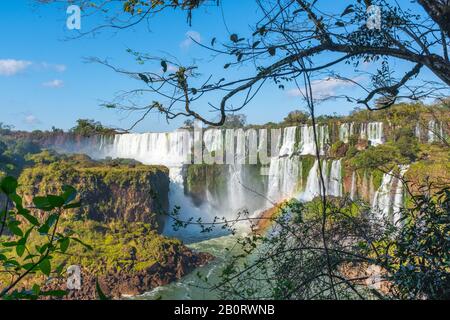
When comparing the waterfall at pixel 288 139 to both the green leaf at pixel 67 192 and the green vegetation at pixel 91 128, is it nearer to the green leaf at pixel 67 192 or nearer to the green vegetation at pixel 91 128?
the green vegetation at pixel 91 128

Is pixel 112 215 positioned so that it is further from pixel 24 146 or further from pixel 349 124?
pixel 24 146

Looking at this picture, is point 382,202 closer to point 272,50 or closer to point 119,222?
point 272,50

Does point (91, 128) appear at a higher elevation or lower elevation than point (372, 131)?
lower

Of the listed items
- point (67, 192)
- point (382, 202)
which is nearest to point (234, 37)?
point (67, 192)

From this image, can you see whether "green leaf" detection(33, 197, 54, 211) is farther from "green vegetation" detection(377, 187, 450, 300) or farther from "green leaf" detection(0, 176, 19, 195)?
"green vegetation" detection(377, 187, 450, 300)

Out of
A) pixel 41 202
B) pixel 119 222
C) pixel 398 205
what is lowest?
pixel 119 222

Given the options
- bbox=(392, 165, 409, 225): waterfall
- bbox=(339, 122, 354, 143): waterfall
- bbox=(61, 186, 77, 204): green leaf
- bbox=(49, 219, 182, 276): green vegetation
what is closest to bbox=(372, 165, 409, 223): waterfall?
bbox=(392, 165, 409, 225): waterfall

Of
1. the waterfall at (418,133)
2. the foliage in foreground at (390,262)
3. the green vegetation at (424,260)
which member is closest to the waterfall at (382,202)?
the foliage in foreground at (390,262)

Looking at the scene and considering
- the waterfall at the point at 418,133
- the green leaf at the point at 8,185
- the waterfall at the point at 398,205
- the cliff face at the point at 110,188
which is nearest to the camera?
the green leaf at the point at 8,185

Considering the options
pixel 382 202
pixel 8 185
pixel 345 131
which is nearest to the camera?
pixel 8 185

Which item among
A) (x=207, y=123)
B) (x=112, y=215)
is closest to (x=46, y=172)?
(x=112, y=215)

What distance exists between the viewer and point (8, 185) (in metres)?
0.70

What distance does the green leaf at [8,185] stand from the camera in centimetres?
70

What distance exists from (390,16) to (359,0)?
0.78 feet
